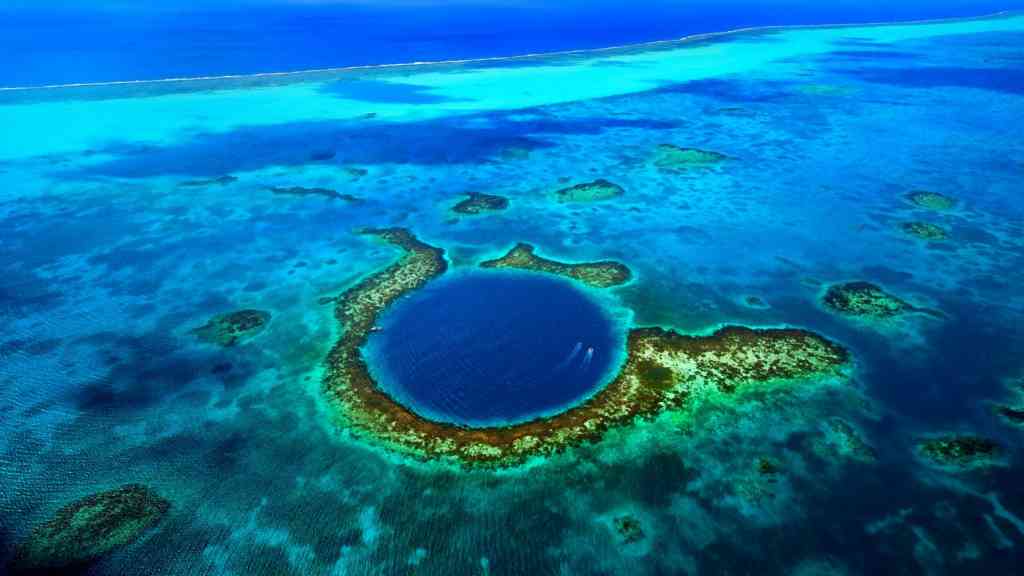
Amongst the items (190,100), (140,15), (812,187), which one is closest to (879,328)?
(812,187)

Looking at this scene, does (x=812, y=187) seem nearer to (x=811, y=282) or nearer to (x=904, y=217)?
(x=904, y=217)

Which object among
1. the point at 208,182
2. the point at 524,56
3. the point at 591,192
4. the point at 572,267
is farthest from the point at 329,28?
the point at 572,267

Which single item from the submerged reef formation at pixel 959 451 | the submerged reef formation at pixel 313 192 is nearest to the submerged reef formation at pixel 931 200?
the submerged reef formation at pixel 959 451

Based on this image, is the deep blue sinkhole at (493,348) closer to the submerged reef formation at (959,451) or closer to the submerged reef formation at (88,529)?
the submerged reef formation at (88,529)

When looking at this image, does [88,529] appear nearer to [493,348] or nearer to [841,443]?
[493,348]

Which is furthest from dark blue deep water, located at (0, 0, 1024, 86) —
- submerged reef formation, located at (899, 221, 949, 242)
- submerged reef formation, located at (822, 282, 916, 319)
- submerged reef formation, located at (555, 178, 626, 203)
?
submerged reef formation, located at (822, 282, 916, 319)
